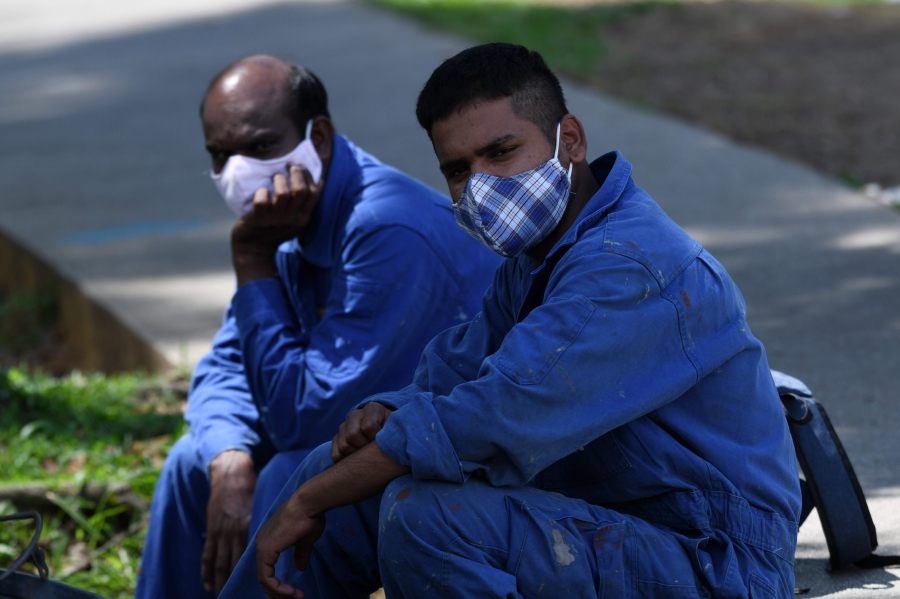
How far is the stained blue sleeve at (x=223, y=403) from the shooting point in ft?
9.47

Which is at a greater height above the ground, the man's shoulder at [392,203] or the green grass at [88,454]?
the man's shoulder at [392,203]

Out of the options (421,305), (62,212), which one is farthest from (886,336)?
(62,212)

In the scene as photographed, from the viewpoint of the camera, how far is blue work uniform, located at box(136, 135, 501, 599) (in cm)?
275

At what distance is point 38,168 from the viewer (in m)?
8.04

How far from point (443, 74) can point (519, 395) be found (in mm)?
736

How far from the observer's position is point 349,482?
204 cm

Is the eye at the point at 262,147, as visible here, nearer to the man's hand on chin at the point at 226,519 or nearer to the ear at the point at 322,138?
the ear at the point at 322,138

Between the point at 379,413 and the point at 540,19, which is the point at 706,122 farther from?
the point at 379,413

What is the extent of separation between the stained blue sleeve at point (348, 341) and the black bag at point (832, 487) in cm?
95

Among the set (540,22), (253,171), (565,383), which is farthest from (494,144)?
(540,22)

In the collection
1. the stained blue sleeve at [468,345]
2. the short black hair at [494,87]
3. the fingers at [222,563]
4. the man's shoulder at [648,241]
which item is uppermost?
the short black hair at [494,87]

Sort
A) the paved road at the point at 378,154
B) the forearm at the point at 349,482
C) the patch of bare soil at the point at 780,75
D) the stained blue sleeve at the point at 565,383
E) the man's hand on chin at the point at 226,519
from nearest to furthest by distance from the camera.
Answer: the stained blue sleeve at the point at 565,383 < the forearm at the point at 349,482 < the man's hand on chin at the point at 226,519 < the paved road at the point at 378,154 < the patch of bare soil at the point at 780,75

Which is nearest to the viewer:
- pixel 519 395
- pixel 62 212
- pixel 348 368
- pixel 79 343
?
pixel 519 395

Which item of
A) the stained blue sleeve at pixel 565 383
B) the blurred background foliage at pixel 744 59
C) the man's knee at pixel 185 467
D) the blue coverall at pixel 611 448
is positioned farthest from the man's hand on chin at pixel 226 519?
the blurred background foliage at pixel 744 59
